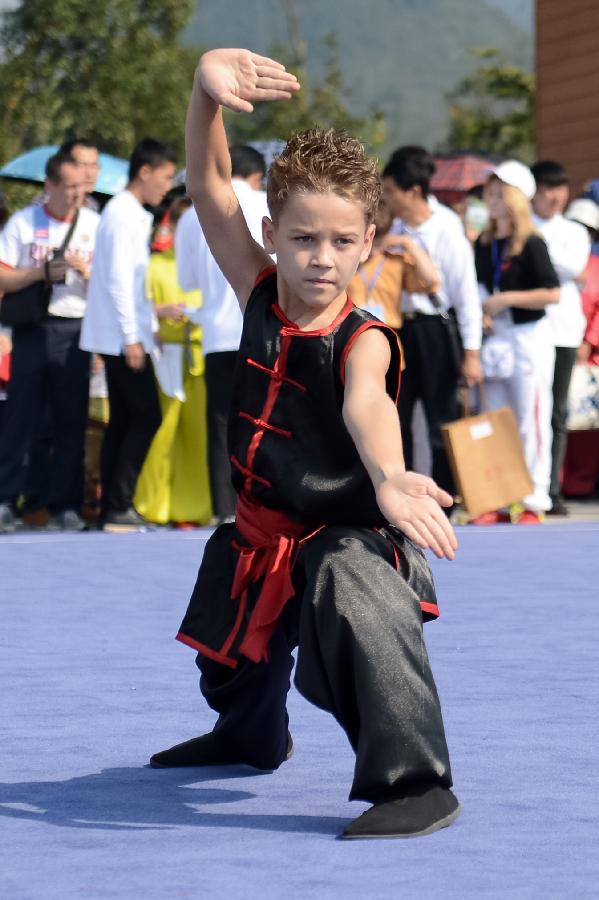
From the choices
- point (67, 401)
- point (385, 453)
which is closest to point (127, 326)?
point (67, 401)

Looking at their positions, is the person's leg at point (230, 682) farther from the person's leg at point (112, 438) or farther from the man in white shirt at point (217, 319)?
the person's leg at point (112, 438)

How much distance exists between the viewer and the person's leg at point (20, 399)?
34.5ft

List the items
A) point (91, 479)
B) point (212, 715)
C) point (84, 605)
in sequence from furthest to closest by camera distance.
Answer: point (91, 479), point (84, 605), point (212, 715)

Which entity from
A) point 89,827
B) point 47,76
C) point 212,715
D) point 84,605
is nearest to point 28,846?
point 89,827

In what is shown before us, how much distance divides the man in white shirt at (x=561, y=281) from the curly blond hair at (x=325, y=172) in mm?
7164

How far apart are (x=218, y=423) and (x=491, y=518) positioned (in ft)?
5.84

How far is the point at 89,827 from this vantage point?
149 inches

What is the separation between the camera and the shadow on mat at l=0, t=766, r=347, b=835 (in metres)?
3.80

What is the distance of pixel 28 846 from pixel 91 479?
802cm

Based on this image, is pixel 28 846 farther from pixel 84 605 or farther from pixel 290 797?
pixel 84 605

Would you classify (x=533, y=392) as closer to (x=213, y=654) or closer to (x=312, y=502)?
(x=213, y=654)

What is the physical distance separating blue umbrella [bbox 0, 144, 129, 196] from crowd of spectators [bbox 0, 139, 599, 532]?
3334 mm

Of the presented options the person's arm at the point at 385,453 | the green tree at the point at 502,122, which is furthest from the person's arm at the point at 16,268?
the green tree at the point at 502,122

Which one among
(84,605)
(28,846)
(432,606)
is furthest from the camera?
(84,605)
